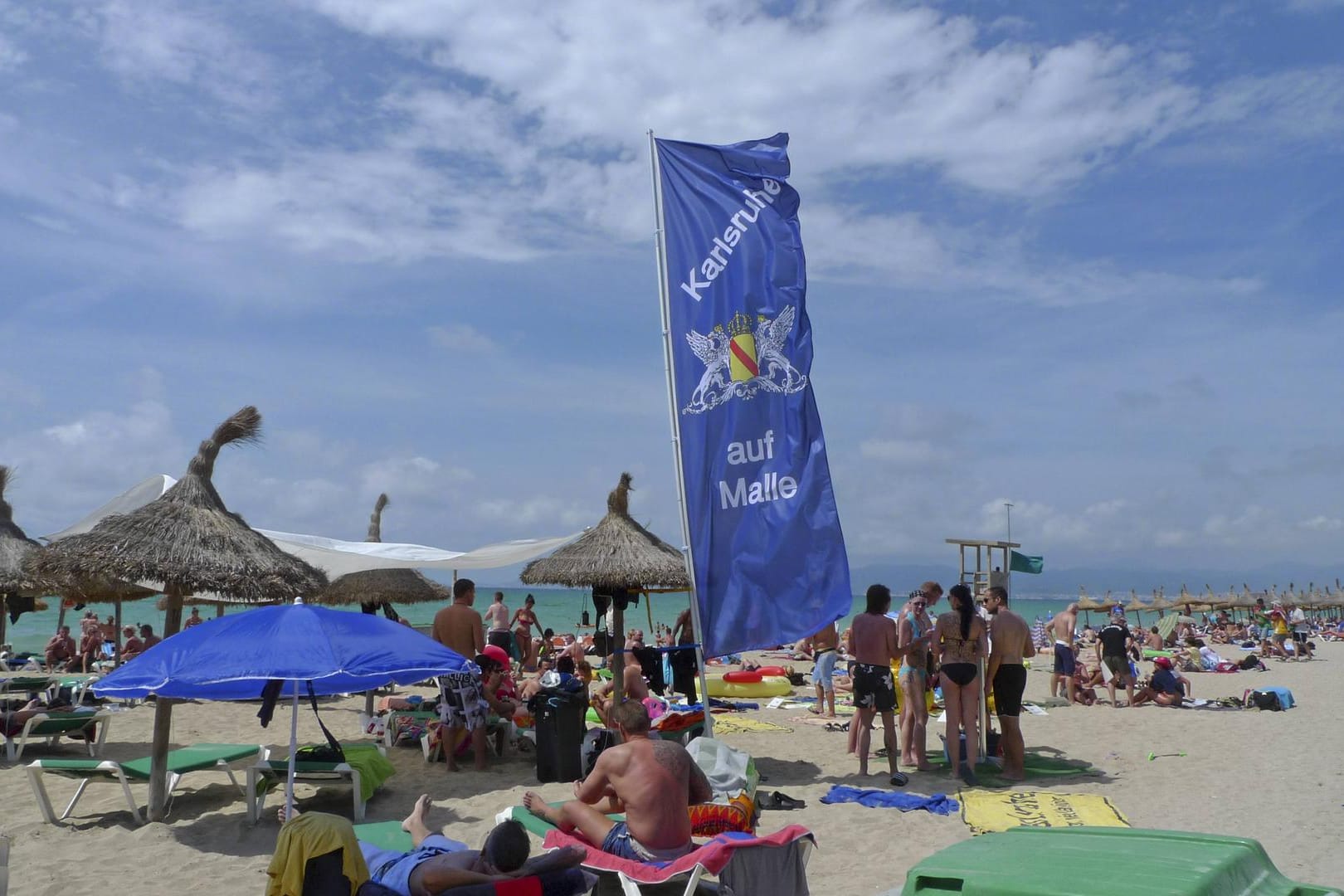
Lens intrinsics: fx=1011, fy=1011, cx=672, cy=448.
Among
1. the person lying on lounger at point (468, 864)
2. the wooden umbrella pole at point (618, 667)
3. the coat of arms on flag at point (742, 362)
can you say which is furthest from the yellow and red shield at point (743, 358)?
the person lying on lounger at point (468, 864)

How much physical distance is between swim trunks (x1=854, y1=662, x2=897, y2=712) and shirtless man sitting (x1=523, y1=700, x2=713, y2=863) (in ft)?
10.7

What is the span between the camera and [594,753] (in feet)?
26.4

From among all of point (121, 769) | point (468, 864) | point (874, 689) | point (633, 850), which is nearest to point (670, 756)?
point (633, 850)

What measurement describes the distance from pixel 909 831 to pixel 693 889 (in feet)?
7.78

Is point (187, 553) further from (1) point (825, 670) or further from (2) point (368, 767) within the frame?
(1) point (825, 670)

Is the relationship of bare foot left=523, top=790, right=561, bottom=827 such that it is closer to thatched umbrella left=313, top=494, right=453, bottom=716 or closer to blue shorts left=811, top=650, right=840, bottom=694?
blue shorts left=811, top=650, right=840, bottom=694

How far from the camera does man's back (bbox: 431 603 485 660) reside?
8492mm

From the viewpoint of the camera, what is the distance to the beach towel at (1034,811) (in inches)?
249

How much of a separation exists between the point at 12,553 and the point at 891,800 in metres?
9.46

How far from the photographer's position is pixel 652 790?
461 cm

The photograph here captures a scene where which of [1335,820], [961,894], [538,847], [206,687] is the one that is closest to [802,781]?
[538,847]

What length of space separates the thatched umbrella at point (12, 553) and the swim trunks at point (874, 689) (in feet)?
27.0

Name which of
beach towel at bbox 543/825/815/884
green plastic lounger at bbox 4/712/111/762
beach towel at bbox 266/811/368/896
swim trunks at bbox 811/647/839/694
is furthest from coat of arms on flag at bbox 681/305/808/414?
green plastic lounger at bbox 4/712/111/762

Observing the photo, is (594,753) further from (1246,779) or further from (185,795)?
(1246,779)
